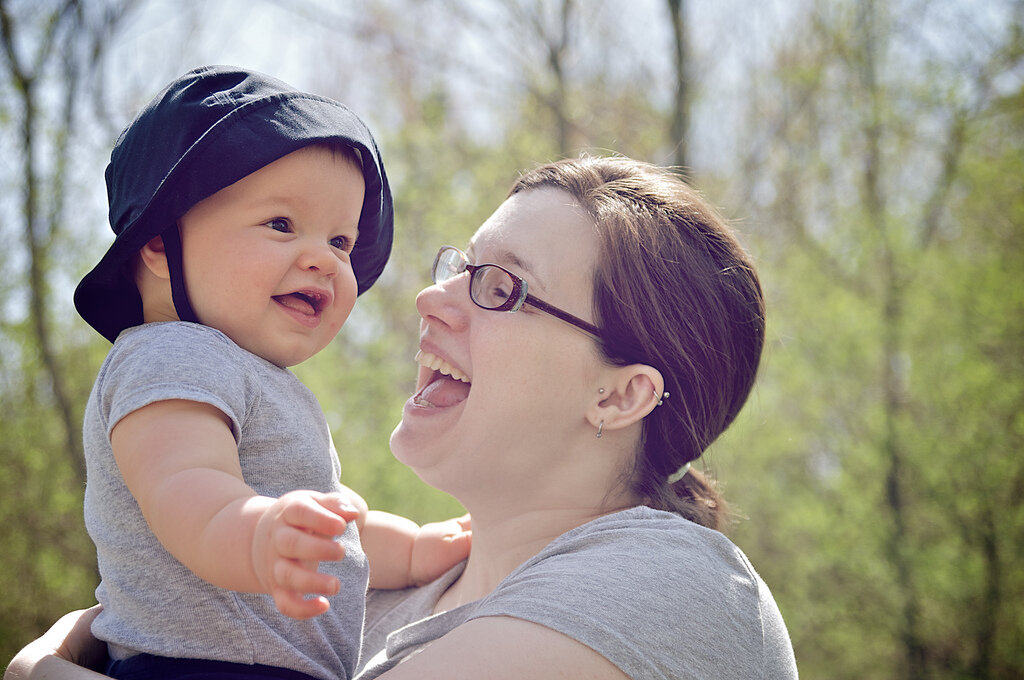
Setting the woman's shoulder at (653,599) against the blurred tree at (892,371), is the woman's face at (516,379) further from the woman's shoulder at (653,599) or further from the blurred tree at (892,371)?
the blurred tree at (892,371)

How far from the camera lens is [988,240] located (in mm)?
7352

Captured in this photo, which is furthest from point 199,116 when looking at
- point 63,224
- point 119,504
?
point 63,224

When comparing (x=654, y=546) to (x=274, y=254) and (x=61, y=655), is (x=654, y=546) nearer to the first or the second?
(x=274, y=254)

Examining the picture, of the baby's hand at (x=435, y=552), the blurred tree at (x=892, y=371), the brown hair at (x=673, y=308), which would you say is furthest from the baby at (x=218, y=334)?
the blurred tree at (x=892, y=371)

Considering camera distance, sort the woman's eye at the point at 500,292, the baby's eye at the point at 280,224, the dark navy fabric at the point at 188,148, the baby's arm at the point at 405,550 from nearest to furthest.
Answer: the dark navy fabric at the point at 188,148
the baby's eye at the point at 280,224
the woman's eye at the point at 500,292
the baby's arm at the point at 405,550

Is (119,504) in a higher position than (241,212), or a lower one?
lower

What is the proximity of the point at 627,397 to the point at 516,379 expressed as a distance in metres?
0.28

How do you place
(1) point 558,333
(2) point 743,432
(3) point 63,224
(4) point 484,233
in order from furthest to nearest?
(3) point 63,224 → (2) point 743,432 → (4) point 484,233 → (1) point 558,333

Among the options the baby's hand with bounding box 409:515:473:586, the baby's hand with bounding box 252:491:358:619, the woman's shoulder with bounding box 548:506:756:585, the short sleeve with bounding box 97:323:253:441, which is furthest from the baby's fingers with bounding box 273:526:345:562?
the baby's hand with bounding box 409:515:473:586

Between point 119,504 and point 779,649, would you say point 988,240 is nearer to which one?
point 779,649

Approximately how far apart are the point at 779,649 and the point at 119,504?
1.23 meters

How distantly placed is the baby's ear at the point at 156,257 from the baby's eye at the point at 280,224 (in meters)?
0.20

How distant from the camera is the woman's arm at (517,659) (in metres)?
1.31

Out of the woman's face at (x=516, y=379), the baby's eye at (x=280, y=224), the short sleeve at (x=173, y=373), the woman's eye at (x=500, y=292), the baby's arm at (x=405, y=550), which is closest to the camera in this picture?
the short sleeve at (x=173, y=373)
